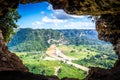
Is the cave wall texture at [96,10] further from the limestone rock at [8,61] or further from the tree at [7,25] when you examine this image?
the tree at [7,25]

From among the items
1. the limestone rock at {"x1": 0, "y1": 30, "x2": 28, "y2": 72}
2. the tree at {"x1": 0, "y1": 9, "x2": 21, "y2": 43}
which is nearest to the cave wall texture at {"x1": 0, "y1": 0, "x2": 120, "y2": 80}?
the limestone rock at {"x1": 0, "y1": 30, "x2": 28, "y2": 72}

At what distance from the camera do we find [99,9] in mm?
34500

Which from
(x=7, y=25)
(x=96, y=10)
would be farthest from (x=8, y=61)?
(x=7, y=25)

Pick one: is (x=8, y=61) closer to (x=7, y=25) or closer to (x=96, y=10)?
(x=96, y=10)

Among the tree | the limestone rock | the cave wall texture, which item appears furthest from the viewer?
the tree

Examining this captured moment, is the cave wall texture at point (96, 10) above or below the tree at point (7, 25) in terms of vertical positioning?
above

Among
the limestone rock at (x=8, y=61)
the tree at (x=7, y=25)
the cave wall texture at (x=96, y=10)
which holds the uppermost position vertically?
the cave wall texture at (x=96, y=10)

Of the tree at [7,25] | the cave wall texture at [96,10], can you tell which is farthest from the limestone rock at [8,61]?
the tree at [7,25]

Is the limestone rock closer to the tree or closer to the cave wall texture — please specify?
the cave wall texture

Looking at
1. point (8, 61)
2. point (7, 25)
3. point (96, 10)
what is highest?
point (96, 10)

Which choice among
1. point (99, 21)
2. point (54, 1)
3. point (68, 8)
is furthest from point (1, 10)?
point (99, 21)

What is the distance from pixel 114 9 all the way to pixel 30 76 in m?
15.8

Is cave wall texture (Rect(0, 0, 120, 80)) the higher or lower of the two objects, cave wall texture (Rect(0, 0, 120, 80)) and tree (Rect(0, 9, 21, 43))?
the higher

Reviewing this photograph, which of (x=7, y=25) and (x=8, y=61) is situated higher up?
(x=8, y=61)
